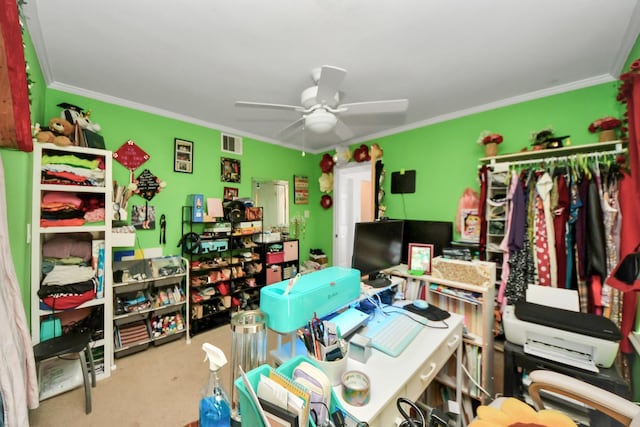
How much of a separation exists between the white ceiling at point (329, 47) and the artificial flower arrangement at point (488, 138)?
0.34m

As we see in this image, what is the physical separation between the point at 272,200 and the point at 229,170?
794 mm

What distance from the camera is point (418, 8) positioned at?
136cm

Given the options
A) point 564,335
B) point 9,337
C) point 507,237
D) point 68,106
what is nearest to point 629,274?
point 564,335

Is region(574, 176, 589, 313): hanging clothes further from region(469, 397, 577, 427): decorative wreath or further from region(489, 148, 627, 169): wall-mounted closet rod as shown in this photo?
region(469, 397, 577, 427): decorative wreath

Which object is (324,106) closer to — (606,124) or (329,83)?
(329,83)

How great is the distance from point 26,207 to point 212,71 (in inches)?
64.1

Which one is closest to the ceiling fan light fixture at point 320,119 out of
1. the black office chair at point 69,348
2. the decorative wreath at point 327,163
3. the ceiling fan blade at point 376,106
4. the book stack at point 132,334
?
the ceiling fan blade at point 376,106

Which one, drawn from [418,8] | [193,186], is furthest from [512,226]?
[193,186]

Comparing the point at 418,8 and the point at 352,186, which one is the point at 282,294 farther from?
the point at 352,186

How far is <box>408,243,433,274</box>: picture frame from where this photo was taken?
1.83m

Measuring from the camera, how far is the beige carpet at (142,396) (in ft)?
5.22

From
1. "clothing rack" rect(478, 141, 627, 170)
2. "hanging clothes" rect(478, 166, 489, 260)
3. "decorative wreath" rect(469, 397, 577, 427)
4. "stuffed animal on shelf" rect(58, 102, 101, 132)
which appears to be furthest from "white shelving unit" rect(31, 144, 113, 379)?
"clothing rack" rect(478, 141, 627, 170)

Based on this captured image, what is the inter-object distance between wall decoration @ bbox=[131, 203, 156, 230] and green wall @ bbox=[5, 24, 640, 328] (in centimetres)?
7

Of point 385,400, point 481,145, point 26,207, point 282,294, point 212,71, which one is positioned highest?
point 212,71
